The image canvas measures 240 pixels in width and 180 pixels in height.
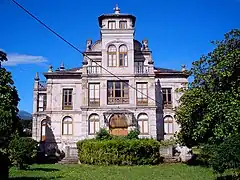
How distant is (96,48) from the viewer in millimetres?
39406

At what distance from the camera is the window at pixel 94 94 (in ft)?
114

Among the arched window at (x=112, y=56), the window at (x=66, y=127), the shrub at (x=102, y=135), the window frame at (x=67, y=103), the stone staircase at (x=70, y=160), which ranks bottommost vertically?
the stone staircase at (x=70, y=160)

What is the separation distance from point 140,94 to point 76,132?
28.0 feet

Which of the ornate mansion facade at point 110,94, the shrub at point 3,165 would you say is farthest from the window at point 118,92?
the shrub at point 3,165

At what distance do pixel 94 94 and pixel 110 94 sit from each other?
5.75 ft

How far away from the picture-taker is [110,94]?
3453 centimetres

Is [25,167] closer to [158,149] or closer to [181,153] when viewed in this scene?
[158,149]

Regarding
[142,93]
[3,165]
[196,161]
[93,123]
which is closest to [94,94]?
[93,123]

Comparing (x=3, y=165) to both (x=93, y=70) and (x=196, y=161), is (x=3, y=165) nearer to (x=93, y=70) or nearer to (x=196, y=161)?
(x=196, y=161)

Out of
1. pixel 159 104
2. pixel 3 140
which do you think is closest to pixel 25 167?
pixel 3 140

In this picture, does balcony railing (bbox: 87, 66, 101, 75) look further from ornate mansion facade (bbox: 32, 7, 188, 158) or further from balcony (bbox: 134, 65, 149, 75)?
balcony (bbox: 134, 65, 149, 75)

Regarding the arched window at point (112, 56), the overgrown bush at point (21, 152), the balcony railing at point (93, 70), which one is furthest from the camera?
the arched window at point (112, 56)

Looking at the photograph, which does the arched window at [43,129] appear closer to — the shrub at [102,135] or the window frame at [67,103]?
the window frame at [67,103]

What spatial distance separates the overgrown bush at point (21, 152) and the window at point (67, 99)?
44.8ft
